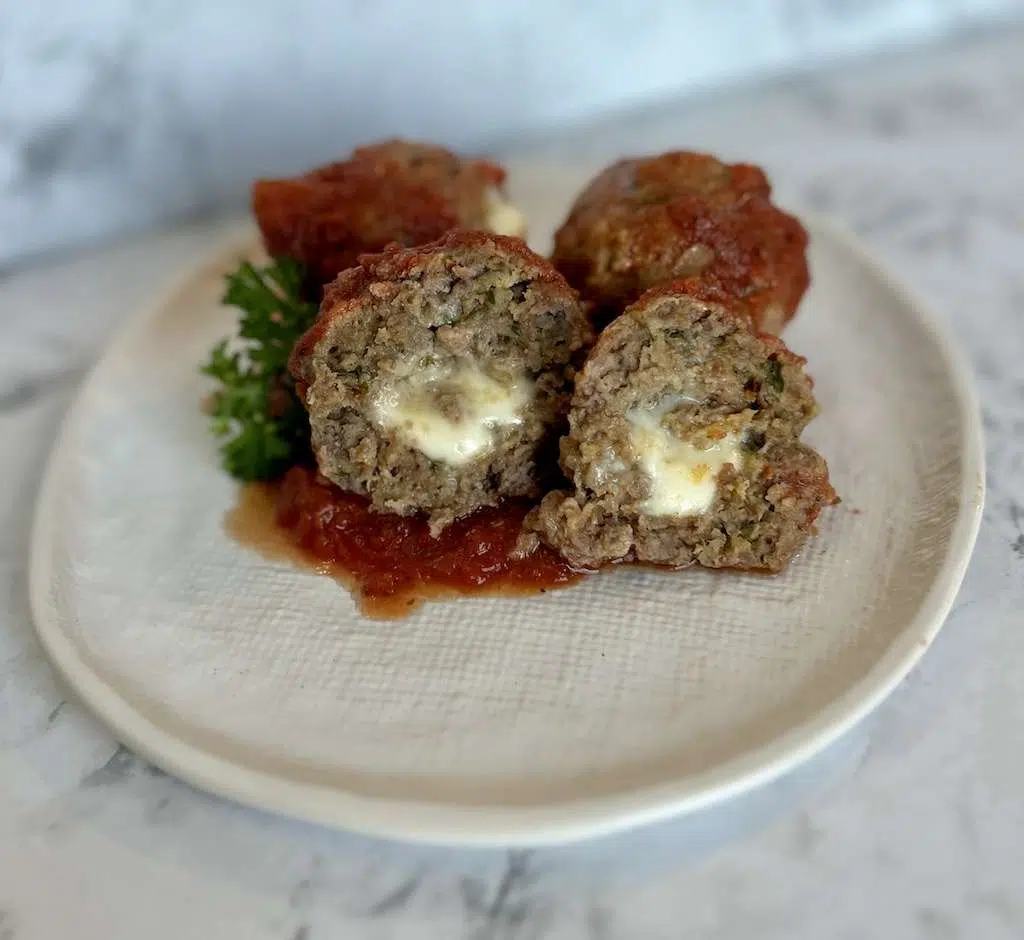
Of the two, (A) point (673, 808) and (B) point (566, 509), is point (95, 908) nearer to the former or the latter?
(A) point (673, 808)

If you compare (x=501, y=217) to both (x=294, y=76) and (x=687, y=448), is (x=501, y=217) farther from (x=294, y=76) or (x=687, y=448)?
(x=294, y=76)

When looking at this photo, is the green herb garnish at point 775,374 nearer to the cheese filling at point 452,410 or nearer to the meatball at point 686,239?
the meatball at point 686,239

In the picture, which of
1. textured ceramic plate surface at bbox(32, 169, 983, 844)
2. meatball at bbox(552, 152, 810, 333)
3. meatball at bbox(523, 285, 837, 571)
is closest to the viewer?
textured ceramic plate surface at bbox(32, 169, 983, 844)

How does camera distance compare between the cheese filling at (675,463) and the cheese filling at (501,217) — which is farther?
the cheese filling at (501,217)

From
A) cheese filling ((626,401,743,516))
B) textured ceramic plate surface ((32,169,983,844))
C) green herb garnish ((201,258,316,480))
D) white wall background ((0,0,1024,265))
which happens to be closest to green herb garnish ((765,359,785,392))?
cheese filling ((626,401,743,516))

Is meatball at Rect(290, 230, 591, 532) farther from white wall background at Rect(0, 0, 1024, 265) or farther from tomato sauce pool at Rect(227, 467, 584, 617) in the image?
white wall background at Rect(0, 0, 1024, 265)

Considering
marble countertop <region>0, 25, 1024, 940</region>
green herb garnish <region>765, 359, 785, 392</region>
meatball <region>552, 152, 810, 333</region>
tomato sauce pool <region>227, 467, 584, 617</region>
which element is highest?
meatball <region>552, 152, 810, 333</region>

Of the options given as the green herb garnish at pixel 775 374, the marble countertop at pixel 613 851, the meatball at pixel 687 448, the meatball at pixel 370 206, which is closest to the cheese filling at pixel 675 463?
the meatball at pixel 687 448
